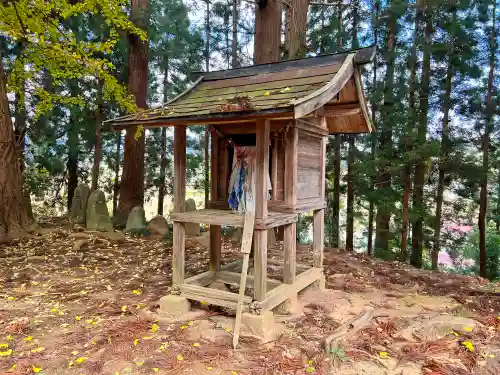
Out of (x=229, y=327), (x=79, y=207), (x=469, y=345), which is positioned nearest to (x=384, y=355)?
(x=469, y=345)

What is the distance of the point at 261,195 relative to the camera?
3.79 meters

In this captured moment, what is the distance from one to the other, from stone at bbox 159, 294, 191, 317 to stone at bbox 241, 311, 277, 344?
87 cm

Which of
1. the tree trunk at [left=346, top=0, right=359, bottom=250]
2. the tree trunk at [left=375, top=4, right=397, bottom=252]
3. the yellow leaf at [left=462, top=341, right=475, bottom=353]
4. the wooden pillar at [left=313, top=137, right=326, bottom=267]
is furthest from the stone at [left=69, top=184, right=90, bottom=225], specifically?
the yellow leaf at [left=462, top=341, right=475, bottom=353]

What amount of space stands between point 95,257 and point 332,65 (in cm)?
583

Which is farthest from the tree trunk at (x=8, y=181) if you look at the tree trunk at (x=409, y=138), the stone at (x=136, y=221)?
the tree trunk at (x=409, y=138)

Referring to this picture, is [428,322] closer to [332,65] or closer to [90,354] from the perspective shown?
[332,65]

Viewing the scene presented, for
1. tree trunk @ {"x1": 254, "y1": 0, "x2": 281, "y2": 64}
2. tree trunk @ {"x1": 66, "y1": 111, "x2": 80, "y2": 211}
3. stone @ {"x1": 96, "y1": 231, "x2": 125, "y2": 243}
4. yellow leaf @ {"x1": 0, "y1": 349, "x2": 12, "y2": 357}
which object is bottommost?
yellow leaf @ {"x1": 0, "y1": 349, "x2": 12, "y2": 357}

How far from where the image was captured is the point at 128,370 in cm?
301

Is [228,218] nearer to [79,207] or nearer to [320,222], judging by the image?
[320,222]

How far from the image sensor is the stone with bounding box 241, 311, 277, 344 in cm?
368

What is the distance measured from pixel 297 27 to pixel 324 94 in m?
5.26

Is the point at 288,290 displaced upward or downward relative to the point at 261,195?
downward

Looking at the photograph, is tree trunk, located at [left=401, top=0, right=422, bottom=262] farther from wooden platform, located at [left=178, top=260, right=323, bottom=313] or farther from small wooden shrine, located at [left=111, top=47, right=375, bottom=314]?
wooden platform, located at [left=178, top=260, right=323, bottom=313]

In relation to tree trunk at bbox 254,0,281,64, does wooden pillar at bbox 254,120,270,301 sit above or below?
below
